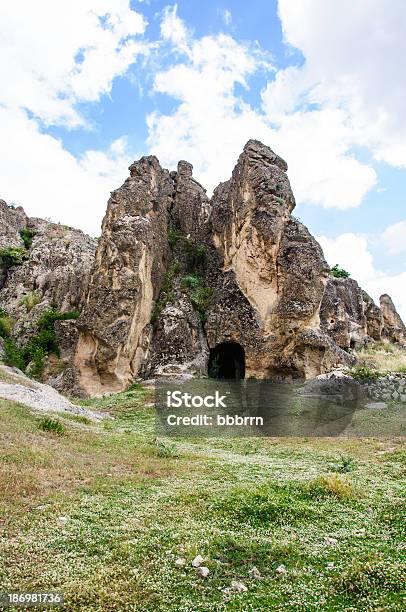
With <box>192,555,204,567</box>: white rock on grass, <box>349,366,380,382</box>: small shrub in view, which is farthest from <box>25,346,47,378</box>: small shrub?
<box>192,555,204,567</box>: white rock on grass

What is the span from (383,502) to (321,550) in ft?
10.3

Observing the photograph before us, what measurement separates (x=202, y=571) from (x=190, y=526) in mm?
1775

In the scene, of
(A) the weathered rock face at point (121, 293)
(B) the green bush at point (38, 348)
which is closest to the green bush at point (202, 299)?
(A) the weathered rock face at point (121, 293)

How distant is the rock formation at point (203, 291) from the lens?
104ft

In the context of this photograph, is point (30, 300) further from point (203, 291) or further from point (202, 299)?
point (202, 299)

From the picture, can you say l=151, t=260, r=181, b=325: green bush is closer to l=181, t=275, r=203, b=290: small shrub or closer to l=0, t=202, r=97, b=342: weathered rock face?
l=181, t=275, r=203, b=290: small shrub

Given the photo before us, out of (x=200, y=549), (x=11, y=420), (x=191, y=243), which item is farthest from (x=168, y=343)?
(x=200, y=549)

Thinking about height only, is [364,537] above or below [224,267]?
below

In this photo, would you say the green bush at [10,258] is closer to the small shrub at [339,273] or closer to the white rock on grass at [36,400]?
the white rock on grass at [36,400]

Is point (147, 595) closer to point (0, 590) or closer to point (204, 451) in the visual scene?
point (0, 590)

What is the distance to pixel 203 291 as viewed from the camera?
1436 inches

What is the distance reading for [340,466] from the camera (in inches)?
543

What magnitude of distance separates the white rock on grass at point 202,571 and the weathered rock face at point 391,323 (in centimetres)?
6156

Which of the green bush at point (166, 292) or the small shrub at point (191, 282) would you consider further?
the small shrub at point (191, 282)
